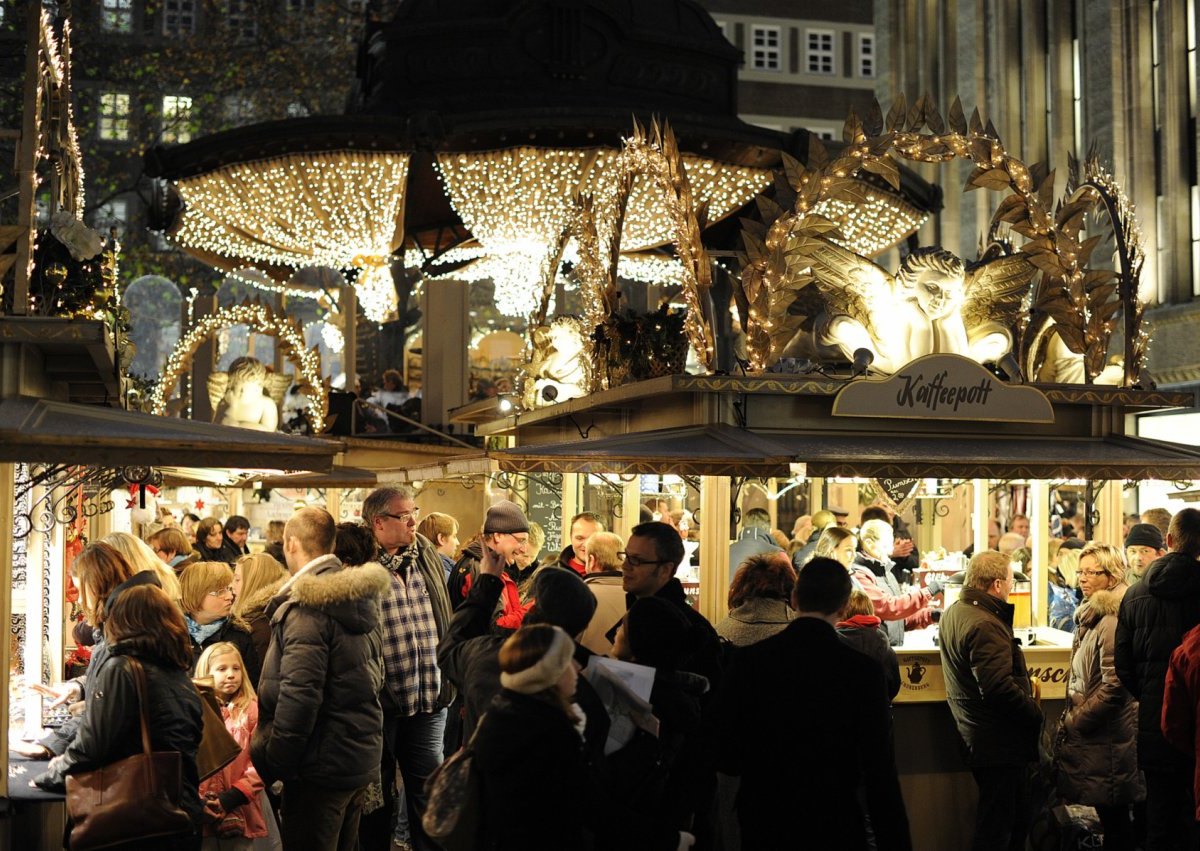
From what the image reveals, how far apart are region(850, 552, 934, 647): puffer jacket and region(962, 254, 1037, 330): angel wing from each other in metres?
1.78

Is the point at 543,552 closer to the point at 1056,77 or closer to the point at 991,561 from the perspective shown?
the point at 991,561

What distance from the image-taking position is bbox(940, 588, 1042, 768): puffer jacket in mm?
8258

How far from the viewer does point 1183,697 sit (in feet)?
23.6

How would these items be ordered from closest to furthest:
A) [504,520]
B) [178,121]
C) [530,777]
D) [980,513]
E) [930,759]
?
[530,777], [504,520], [930,759], [980,513], [178,121]

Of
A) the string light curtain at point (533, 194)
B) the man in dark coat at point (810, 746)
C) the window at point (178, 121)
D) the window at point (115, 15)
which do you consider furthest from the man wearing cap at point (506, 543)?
the window at point (115, 15)

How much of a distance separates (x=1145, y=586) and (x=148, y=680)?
4919mm

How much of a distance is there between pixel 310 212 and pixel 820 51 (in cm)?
3669

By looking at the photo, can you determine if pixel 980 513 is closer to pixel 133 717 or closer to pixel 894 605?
pixel 894 605

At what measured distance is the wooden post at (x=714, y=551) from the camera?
952cm

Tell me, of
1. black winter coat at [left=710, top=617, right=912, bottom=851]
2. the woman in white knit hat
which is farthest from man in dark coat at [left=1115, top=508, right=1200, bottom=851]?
the woman in white knit hat

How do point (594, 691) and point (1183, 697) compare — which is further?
point (1183, 697)

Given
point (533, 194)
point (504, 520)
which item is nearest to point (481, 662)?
point (504, 520)

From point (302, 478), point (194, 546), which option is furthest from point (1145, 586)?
point (194, 546)

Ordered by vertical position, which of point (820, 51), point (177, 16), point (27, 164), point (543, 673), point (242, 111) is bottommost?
point (543, 673)
